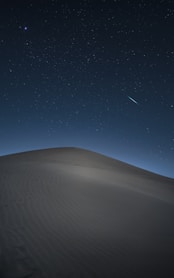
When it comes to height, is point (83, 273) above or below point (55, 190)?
below

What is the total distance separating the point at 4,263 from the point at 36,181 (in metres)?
6.67

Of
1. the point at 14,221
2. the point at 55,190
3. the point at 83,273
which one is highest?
the point at 55,190

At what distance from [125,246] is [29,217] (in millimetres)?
2439

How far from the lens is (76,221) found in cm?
561

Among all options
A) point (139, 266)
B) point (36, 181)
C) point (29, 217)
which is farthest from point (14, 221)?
point (36, 181)

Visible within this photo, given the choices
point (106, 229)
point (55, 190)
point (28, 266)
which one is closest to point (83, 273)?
point (28, 266)

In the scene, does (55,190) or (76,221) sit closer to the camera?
(76,221)

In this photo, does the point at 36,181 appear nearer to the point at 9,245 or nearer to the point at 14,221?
the point at 14,221

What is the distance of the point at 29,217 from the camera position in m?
5.38

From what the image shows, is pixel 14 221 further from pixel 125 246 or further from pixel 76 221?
pixel 125 246

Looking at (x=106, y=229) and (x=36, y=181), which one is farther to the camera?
(x=36, y=181)

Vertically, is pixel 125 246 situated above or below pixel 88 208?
below

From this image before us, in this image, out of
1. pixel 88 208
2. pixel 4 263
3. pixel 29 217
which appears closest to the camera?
pixel 4 263

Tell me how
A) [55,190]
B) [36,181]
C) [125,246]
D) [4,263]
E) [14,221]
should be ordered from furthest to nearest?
[36,181] < [55,190] < [14,221] < [125,246] < [4,263]
